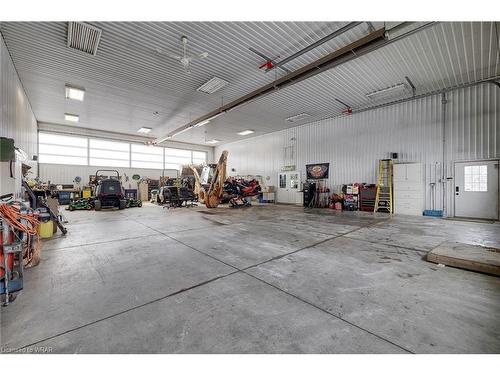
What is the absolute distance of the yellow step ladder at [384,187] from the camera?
27.4 feet

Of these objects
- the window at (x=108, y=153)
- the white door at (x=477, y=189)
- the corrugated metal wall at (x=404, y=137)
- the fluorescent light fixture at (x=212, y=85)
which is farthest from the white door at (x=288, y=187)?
the window at (x=108, y=153)

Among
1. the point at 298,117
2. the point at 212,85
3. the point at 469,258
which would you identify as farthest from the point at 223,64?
the point at 469,258

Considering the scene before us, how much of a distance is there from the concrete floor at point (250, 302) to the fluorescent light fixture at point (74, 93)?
6405mm

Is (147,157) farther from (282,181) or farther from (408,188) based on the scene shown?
(408,188)

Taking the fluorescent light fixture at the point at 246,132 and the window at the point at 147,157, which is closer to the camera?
the fluorescent light fixture at the point at 246,132

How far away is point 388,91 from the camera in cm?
734

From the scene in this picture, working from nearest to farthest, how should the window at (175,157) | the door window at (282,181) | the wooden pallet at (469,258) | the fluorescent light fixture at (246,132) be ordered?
the wooden pallet at (469,258) → the door window at (282,181) → the fluorescent light fixture at (246,132) → the window at (175,157)

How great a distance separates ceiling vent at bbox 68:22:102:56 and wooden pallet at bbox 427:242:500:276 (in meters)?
7.48

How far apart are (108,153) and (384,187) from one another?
51.9 ft

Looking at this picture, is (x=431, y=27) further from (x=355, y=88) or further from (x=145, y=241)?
(x=145, y=241)

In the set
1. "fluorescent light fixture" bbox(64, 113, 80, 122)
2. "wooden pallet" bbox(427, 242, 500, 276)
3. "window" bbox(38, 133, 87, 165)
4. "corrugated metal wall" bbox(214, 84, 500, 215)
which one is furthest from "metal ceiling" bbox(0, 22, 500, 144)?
"wooden pallet" bbox(427, 242, 500, 276)

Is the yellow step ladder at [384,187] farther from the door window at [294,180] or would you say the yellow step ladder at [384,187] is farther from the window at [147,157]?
the window at [147,157]

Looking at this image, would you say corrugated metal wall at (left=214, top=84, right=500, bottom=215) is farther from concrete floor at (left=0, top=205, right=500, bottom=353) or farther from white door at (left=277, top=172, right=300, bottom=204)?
concrete floor at (left=0, top=205, right=500, bottom=353)

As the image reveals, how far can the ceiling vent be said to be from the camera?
14.2ft
